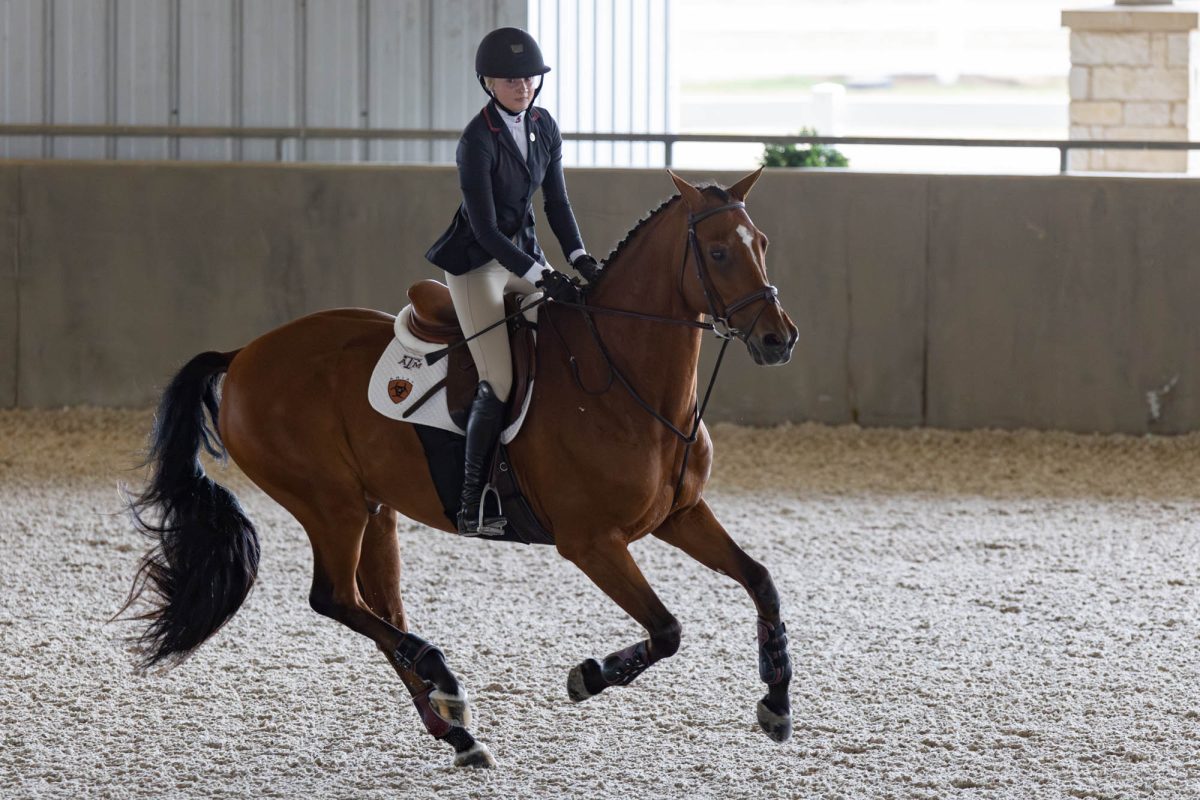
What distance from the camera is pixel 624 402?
12.5 feet

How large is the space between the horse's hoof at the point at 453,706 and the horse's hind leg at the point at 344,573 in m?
0.06

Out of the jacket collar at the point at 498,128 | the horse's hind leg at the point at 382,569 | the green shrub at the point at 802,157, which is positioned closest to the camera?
the jacket collar at the point at 498,128

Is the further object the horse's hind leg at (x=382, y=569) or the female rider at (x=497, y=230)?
the horse's hind leg at (x=382, y=569)

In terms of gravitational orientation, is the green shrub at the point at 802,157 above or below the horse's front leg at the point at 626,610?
above

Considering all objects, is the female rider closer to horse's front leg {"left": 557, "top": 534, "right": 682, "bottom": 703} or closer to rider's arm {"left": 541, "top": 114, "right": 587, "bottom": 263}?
rider's arm {"left": 541, "top": 114, "right": 587, "bottom": 263}

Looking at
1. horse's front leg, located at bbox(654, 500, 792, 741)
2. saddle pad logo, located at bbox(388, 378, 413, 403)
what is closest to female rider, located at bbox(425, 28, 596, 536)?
saddle pad logo, located at bbox(388, 378, 413, 403)

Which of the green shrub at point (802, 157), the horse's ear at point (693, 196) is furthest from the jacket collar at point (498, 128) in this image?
the green shrub at point (802, 157)

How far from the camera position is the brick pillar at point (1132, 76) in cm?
1040

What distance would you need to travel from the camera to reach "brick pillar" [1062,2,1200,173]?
10.4 metres

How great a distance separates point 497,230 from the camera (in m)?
3.83

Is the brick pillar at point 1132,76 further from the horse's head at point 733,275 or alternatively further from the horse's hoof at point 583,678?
the horse's hoof at point 583,678

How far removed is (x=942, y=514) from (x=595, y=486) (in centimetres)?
354

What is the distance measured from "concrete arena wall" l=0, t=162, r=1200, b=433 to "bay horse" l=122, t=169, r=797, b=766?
4116 mm

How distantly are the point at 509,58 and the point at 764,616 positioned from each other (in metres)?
1.61
